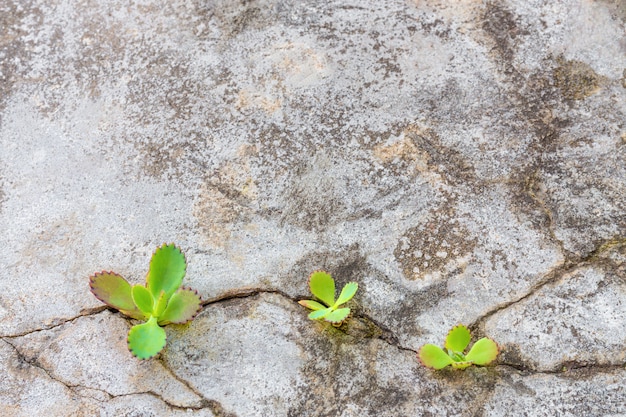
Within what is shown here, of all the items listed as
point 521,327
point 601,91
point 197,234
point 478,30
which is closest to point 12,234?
point 197,234

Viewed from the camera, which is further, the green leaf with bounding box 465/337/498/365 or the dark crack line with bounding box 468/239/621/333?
the dark crack line with bounding box 468/239/621/333

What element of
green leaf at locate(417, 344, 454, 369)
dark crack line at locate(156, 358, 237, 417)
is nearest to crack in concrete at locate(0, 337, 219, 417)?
dark crack line at locate(156, 358, 237, 417)

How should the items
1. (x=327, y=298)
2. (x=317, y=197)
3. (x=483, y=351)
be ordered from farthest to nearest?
(x=317, y=197) < (x=327, y=298) < (x=483, y=351)

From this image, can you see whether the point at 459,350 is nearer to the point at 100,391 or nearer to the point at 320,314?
the point at 320,314

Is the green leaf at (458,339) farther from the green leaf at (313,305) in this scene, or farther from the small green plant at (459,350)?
the green leaf at (313,305)

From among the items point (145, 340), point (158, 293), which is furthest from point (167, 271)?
point (145, 340)

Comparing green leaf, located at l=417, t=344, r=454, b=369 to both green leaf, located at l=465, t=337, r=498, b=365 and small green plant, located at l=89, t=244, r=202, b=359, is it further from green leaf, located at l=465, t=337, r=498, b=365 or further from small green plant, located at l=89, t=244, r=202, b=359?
small green plant, located at l=89, t=244, r=202, b=359

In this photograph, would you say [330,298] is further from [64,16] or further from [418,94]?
[64,16]
